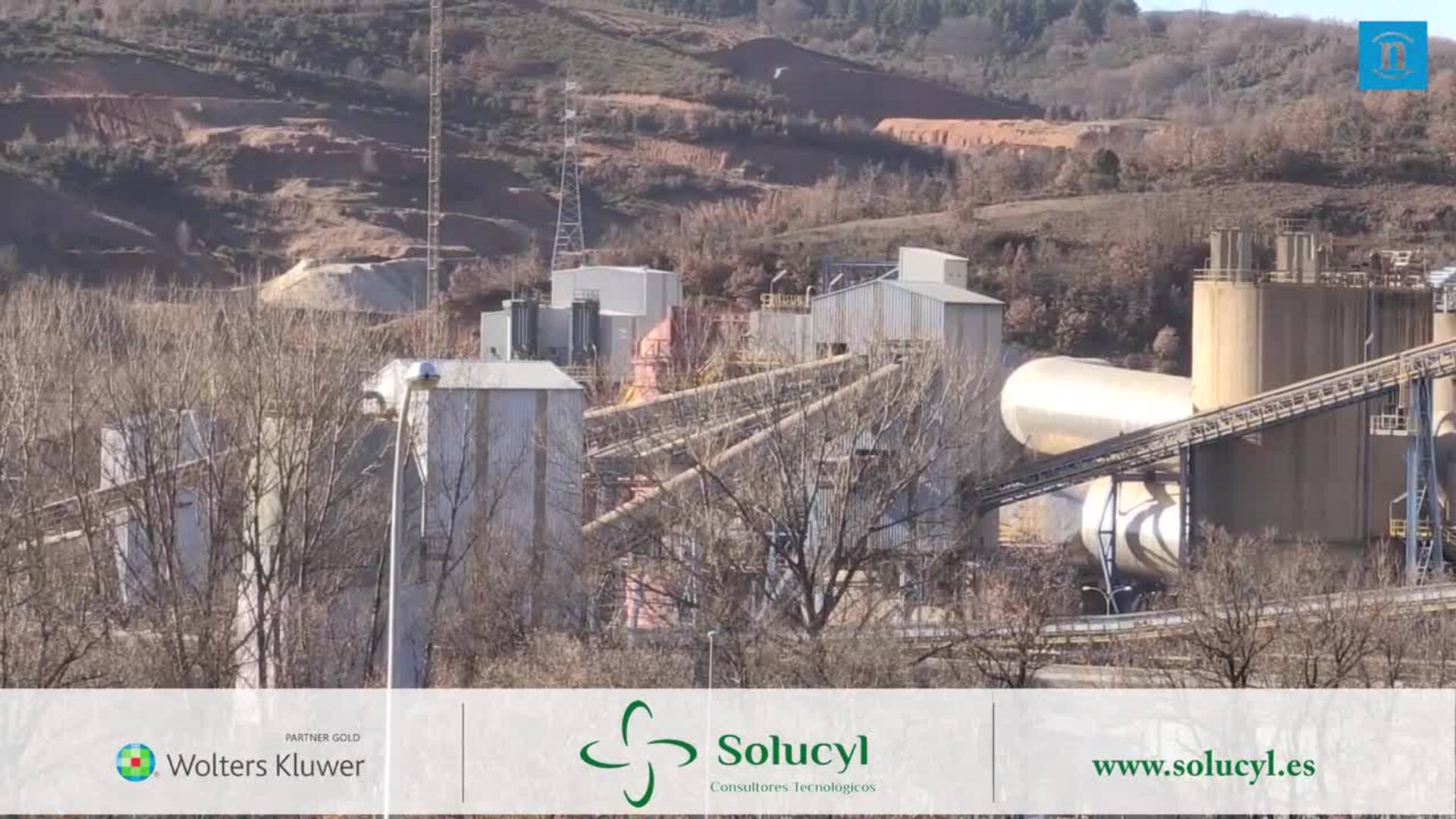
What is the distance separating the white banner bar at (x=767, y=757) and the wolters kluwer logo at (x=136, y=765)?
2cm

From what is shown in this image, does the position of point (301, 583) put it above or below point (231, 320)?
below

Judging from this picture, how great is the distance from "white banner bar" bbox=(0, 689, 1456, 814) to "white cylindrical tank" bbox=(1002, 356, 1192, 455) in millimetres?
17319

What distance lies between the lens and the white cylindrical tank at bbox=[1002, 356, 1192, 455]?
35938 millimetres

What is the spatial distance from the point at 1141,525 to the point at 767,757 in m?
17.6

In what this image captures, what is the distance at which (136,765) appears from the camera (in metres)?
17.2

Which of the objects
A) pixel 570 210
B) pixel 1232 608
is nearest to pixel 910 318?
pixel 1232 608


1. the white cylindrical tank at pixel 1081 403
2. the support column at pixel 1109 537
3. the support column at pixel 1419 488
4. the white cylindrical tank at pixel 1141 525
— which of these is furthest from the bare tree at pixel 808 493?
the support column at pixel 1419 488

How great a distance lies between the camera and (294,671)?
23547 millimetres

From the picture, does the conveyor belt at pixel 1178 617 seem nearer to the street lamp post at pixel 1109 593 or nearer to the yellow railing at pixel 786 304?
the street lamp post at pixel 1109 593

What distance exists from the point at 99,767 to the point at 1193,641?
38.2 feet

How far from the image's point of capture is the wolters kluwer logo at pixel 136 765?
677 inches

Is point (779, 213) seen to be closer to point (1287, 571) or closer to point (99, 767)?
point (1287, 571)

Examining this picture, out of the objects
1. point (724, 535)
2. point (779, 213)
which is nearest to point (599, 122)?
point (779, 213)

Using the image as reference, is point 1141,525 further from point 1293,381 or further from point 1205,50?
point 1205,50
